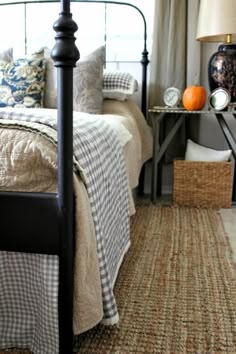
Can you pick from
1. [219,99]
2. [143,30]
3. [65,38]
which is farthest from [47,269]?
[143,30]

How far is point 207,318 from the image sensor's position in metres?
1.42

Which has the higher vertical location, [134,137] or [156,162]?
[134,137]

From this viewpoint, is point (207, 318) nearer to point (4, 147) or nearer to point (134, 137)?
point (4, 147)

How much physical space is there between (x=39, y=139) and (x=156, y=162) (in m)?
1.75

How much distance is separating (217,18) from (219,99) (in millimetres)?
483

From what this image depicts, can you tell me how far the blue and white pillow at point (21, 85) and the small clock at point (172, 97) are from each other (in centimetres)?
85

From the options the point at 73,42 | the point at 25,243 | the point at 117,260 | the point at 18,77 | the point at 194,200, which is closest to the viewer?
the point at 73,42

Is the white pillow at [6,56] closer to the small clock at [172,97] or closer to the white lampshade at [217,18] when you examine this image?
the small clock at [172,97]

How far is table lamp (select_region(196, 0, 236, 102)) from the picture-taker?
8.16ft

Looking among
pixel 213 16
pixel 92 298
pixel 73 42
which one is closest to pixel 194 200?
pixel 213 16

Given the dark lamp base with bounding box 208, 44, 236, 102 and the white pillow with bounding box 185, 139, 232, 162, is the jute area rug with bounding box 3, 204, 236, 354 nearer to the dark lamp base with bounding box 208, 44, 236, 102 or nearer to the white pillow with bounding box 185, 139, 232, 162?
the white pillow with bounding box 185, 139, 232, 162

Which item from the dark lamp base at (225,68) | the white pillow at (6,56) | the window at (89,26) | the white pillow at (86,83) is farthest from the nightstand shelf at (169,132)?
the white pillow at (6,56)

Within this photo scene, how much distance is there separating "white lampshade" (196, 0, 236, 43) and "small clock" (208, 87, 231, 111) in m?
0.34

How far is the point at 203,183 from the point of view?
2.72 meters
